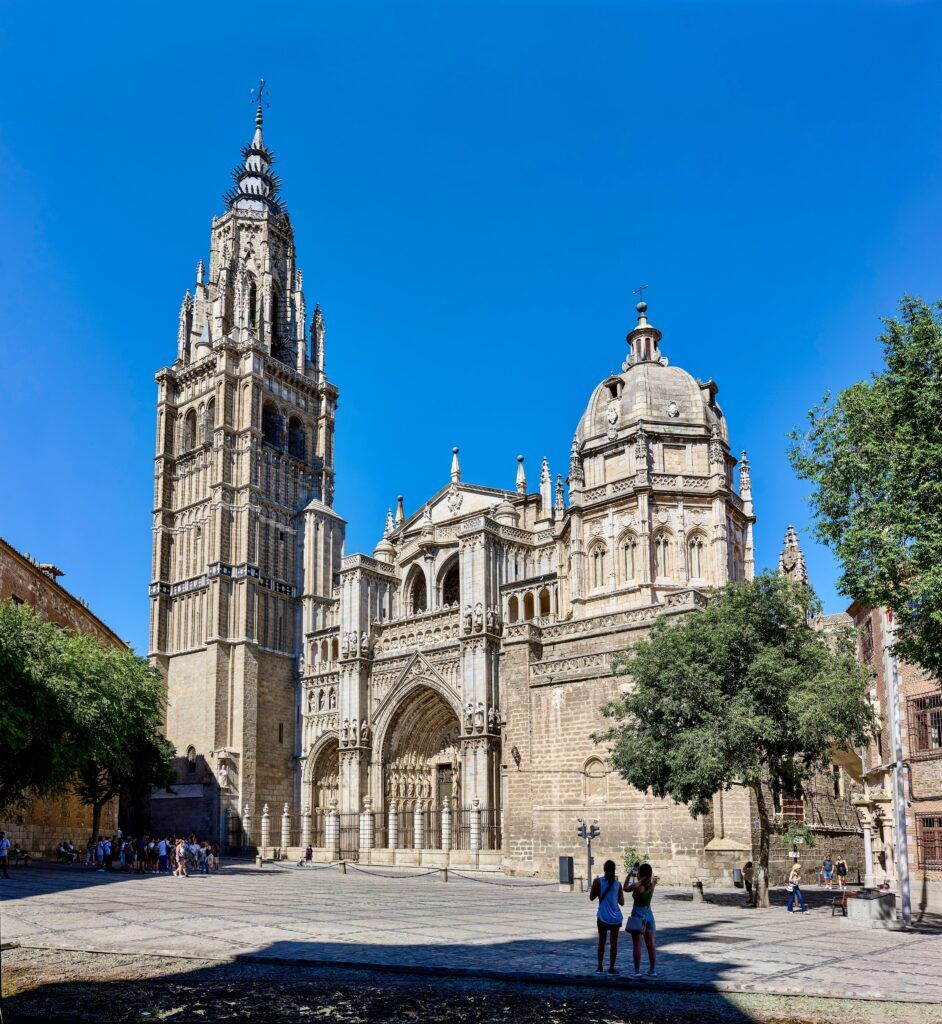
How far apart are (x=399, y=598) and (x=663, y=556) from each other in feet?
54.8

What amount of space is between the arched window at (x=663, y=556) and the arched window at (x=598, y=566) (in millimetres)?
2376

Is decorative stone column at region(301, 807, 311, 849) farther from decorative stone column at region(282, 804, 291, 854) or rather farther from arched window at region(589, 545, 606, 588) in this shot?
arched window at region(589, 545, 606, 588)

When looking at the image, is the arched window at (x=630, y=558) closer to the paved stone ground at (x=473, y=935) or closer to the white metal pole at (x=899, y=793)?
the paved stone ground at (x=473, y=935)

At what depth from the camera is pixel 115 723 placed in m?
36.0

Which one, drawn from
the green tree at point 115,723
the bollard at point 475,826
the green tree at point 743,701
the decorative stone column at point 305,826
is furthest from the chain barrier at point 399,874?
the green tree at point 743,701

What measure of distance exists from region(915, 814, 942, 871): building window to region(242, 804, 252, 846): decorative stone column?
3402cm

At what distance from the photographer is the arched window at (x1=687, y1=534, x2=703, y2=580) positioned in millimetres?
41656

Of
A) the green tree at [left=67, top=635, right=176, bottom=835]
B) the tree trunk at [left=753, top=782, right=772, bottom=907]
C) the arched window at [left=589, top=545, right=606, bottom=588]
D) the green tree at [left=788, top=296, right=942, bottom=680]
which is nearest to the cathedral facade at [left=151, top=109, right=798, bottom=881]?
the arched window at [left=589, top=545, right=606, bottom=588]

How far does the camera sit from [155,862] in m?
38.0

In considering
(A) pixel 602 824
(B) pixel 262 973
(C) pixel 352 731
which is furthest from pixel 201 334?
(B) pixel 262 973

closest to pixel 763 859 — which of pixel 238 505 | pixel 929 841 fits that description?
pixel 929 841

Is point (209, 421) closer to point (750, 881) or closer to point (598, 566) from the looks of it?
point (598, 566)

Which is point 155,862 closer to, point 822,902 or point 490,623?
point 490,623

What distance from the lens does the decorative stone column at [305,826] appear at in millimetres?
49812
